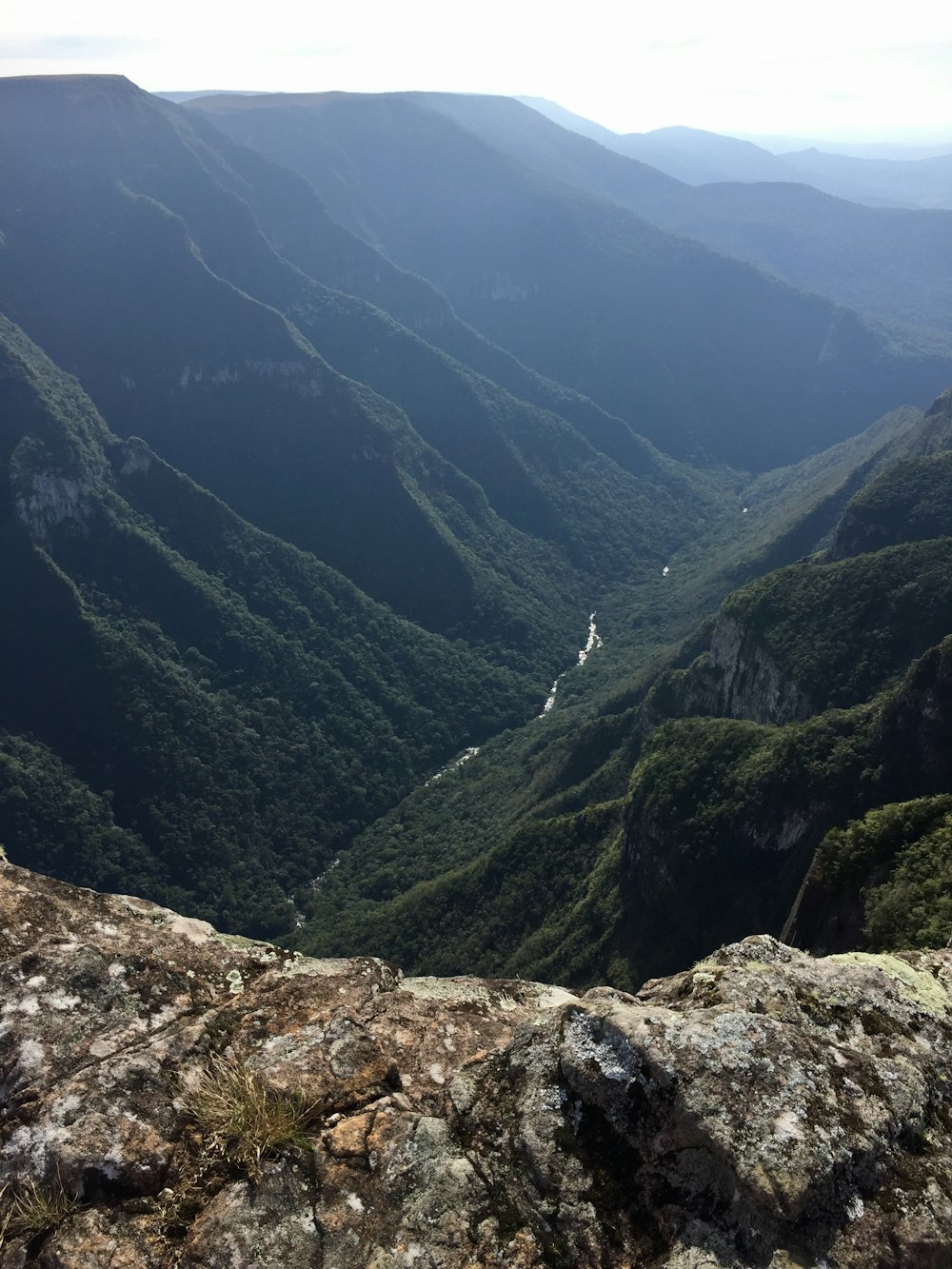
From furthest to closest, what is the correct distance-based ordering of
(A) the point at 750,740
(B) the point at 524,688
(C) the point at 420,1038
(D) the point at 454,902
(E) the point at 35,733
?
1. (B) the point at 524,688
2. (E) the point at 35,733
3. (D) the point at 454,902
4. (A) the point at 750,740
5. (C) the point at 420,1038

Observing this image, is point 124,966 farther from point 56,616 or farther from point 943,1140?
point 56,616

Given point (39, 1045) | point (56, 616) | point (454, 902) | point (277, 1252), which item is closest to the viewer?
point (277, 1252)

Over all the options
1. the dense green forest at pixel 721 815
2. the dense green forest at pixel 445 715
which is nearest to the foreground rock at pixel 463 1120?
the dense green forest at pixel 721 815

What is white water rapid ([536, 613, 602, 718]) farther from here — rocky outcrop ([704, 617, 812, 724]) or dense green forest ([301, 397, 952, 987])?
rocky outcrop ([704, 617, 812, 724])

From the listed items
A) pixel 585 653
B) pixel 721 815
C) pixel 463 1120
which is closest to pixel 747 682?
pixel 721 815

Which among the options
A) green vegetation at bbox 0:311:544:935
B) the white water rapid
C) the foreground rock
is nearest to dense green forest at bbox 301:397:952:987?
the foreground rock

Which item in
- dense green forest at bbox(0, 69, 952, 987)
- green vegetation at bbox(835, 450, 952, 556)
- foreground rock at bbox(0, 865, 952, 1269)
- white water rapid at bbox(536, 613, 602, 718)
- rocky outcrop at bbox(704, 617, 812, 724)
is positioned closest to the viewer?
foreground rock at bbox(0, 865, 952, 1269)

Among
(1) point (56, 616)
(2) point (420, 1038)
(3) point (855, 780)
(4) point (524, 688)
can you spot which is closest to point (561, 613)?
(4) point (524, 688)

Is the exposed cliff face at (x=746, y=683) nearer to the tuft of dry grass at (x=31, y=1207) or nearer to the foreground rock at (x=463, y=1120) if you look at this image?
the foreground rock at (x=463, y=1120)
